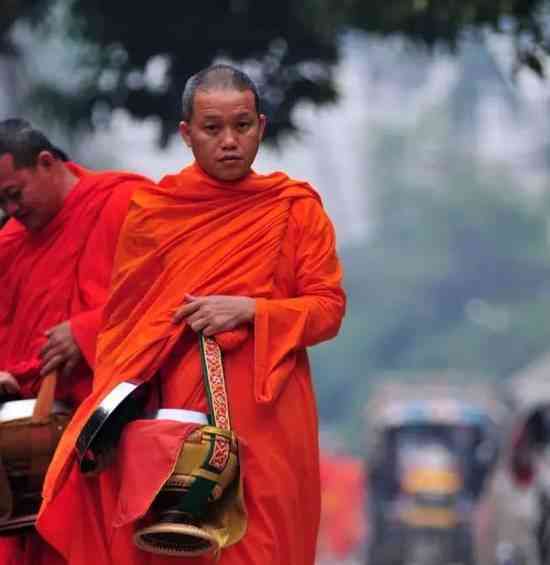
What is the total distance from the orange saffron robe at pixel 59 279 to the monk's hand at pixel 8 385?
0.19ft

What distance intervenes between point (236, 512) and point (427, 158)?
4896cm

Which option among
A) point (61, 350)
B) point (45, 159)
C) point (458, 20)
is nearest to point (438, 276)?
point (458, 20)

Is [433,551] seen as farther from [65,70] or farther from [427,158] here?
[427,158]

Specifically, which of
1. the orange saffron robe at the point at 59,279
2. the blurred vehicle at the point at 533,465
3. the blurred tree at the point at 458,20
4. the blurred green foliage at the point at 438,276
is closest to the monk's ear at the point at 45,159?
the orange saffron robe at the point at 59,279

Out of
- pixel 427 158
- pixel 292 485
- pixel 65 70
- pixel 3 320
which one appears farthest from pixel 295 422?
pixel 427 158

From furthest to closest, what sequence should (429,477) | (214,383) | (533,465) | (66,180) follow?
(429,477) → (533,465) → (66,180) → (214,383)

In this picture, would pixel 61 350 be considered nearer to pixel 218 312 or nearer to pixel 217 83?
pixel 218 312

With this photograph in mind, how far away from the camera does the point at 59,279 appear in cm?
716

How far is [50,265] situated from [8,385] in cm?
39

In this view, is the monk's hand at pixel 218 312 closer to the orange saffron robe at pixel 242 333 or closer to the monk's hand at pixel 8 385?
the orange saffron robe at pixel 242 333

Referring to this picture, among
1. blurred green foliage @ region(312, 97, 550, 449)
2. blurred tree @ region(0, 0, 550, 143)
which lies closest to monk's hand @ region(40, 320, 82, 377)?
blurred tree @ region(0, 0, 550, 143)

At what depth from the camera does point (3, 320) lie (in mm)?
7305

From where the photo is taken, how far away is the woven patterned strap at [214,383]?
6242 millimetres

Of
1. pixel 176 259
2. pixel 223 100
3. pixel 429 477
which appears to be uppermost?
pixel 223 100
